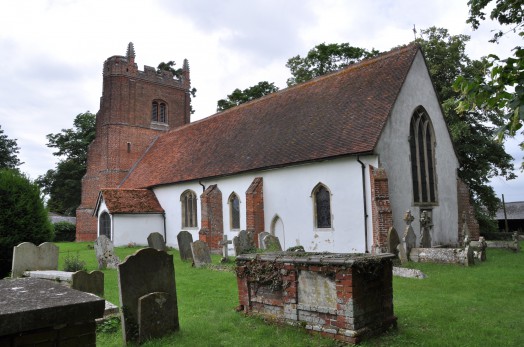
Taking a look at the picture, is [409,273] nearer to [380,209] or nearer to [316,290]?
[380,209]

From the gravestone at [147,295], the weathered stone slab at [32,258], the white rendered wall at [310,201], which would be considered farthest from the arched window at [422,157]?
the weathered stone slab at [32,258]

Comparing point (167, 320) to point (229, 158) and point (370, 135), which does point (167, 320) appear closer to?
point (370, 135)

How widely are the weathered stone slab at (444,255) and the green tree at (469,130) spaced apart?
A: 1157 cm

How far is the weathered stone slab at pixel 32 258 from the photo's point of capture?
37.8ft

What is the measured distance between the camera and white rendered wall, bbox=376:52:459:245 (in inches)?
645

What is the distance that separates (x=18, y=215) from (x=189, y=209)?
36.7 ft

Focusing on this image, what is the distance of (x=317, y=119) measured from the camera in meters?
19.4

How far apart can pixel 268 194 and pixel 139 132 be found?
17.2m

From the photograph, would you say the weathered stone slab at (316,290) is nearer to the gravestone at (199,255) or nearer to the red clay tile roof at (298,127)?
the gravestone at (199,255)

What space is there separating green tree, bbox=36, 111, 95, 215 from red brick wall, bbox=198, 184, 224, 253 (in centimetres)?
3638

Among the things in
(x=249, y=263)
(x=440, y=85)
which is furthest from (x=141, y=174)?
(x=249, y=263)

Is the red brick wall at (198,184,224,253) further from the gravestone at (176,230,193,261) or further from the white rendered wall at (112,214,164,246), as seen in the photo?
the white rendered wall at (112,214,164,246)

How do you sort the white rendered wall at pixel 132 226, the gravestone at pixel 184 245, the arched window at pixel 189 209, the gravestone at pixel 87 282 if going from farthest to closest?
the white rendered wall at pixel 132 226 → the arched window at pixel 189 209 → the gravestone at pixel 184 245 → the gravestone at pixel 87 282

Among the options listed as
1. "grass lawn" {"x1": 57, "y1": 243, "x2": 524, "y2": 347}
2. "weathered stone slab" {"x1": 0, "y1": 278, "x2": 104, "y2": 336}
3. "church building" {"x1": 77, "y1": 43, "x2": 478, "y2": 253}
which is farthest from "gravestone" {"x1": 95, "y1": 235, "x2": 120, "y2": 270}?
"weathered stone slab" {"x1": 0, "y1": 278, "x2": 104, "y2": 336}
